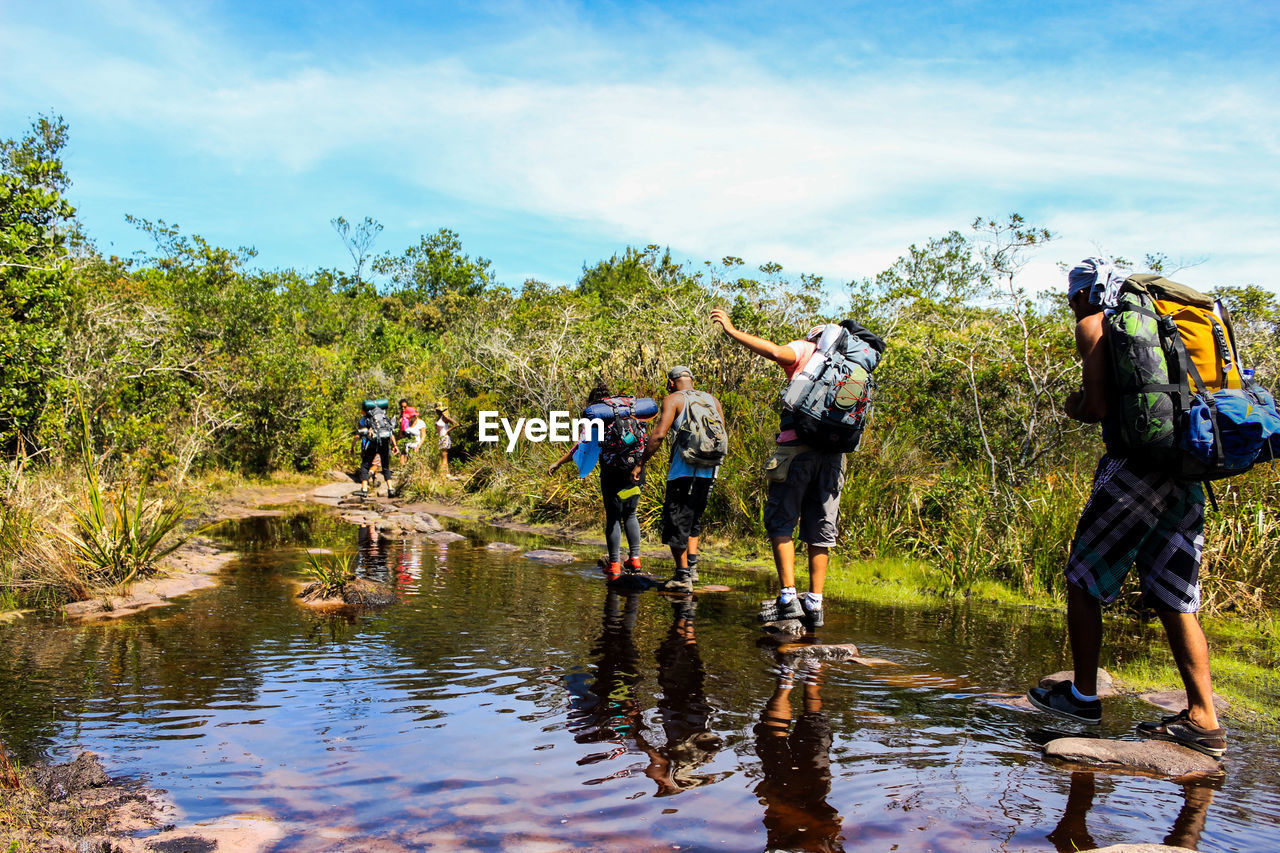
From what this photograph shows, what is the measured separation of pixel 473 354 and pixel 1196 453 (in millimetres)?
16399

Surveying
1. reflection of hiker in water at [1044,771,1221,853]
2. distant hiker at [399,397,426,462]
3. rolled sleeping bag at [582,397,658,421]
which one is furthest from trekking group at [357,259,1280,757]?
distant hiker at [399,397,426,462]

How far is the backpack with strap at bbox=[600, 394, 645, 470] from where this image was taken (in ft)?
26.7

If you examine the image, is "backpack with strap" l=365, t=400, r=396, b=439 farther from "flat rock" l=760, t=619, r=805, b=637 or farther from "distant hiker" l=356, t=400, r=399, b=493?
Answer: "flat rock" l=760, t=619, r=805, b=637

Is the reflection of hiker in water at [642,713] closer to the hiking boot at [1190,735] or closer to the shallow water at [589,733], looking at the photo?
the shallow water at [589,733]

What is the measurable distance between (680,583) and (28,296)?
25.4ft

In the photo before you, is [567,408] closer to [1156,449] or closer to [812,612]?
[812,612]

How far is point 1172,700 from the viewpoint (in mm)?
4664

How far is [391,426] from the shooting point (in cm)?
1603

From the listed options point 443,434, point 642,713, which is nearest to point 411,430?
point 443,434

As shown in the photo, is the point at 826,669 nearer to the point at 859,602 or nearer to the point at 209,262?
the point at 859,602

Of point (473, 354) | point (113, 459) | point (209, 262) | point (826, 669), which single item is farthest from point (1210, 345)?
point (209, 262)

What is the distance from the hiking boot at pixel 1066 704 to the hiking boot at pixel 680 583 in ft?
12.5

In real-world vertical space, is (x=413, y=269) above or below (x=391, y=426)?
above

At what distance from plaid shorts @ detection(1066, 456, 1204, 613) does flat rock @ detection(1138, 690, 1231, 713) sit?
1112mm
